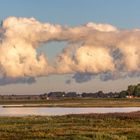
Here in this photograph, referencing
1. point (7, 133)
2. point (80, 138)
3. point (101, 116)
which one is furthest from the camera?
point (101, 116)

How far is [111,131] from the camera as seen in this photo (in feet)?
138

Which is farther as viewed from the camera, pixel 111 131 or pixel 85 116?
pixel 85 116

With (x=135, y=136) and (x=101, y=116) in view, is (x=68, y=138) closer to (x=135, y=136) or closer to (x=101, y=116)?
(x=135, y=136)

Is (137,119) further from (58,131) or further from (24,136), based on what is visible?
(24,136)

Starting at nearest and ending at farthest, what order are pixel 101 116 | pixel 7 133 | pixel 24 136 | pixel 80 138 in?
pixel 80 138 < pixel 24 136 < pixel 7 133 < pixel 101 116

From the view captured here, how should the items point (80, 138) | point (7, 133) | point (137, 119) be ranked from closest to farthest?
point (80, 138), point (7, 133), point (137, 119)

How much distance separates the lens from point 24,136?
3816cm

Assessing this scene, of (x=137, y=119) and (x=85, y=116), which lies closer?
(x=137, y=119)

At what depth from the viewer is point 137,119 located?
55906mm

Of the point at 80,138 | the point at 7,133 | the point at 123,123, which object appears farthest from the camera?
the point at 123,123

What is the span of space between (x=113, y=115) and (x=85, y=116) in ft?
12.9

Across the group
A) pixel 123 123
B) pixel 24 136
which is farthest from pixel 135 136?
pixel 123 123

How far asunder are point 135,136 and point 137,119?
17812 mm

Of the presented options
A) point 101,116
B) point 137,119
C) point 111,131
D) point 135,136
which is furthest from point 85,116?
point 135,136
